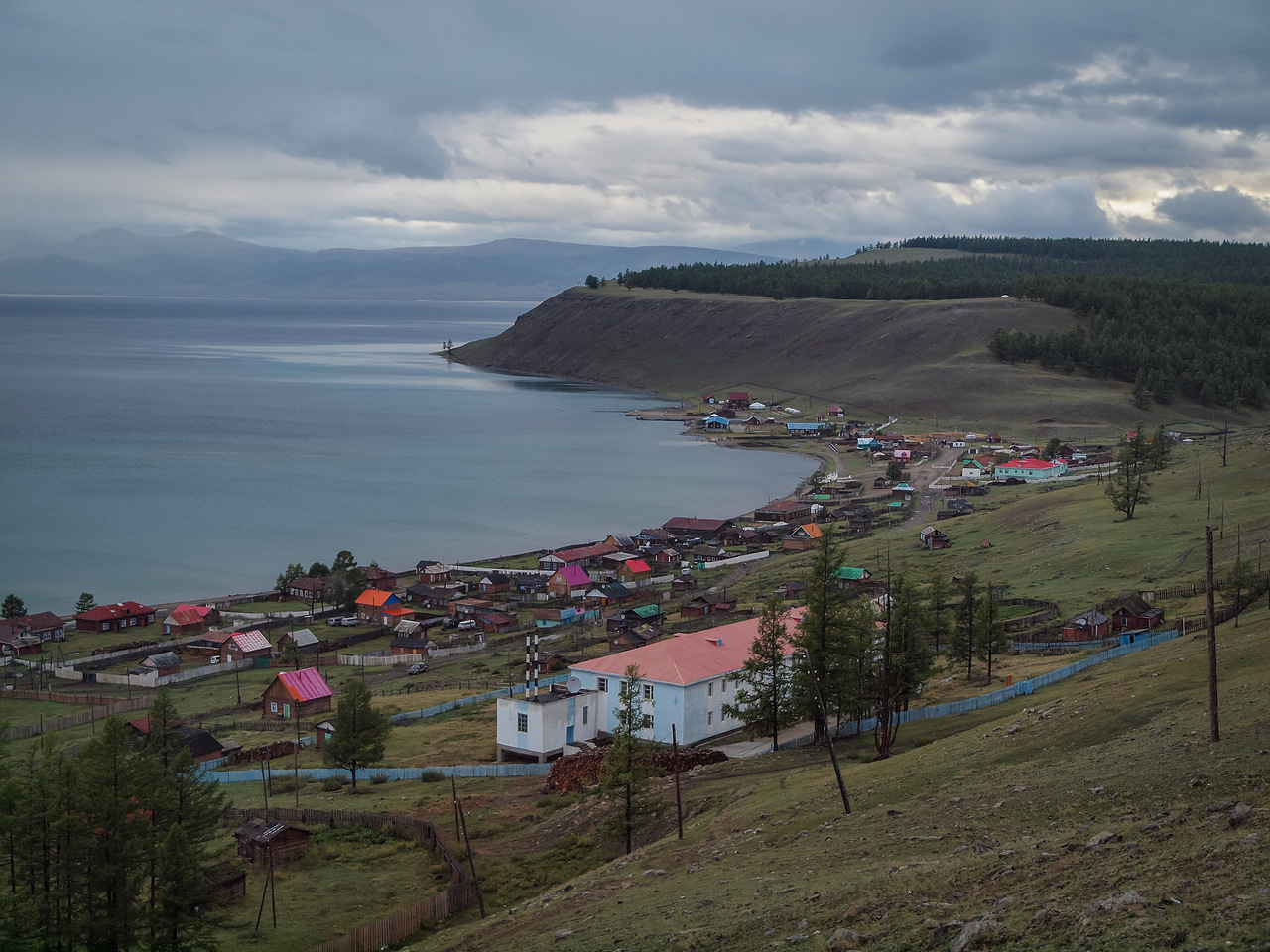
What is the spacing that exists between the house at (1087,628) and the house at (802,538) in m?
37.2

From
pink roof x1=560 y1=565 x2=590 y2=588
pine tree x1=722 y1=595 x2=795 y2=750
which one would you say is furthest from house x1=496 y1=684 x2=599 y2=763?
pink roof x1=560 y1=565 x2=590 y2=588

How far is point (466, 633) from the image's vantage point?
61875mm

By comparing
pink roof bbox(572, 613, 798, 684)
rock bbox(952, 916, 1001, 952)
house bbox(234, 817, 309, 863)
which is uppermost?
rock bbox(952, 916, 1001, 952)

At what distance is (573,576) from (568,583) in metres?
0.69

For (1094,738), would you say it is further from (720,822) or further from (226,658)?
(226,658)

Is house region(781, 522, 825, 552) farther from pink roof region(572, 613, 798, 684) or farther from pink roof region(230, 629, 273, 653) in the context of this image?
pink roof region(572, 613, 798, 684)

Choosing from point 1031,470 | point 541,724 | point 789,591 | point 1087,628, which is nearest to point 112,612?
point 789,591

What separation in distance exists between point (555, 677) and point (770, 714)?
16218mm

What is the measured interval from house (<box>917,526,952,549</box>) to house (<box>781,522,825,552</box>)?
10045mm

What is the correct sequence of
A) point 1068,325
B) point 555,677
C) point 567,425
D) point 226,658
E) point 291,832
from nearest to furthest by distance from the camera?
point 291,832 < point 555,677 < point 226,658 < point 567,425 < point 1068,325

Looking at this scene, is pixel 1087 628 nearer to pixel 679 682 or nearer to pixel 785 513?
pixel 679 682

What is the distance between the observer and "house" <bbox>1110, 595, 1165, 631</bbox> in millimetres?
42844

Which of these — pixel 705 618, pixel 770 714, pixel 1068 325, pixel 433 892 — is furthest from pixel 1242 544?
pixel 1068 325

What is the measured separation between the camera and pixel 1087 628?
44.9 metres
